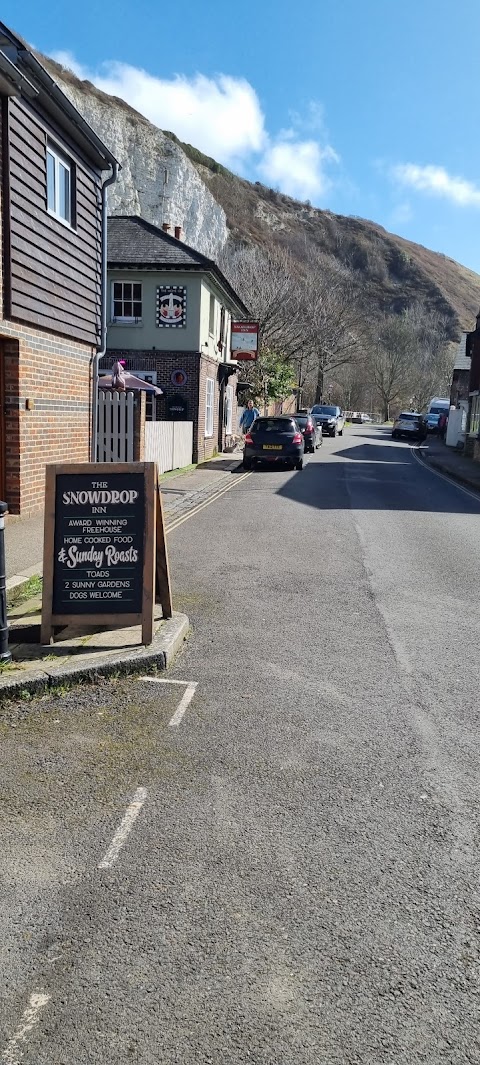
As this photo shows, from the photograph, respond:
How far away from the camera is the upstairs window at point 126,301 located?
876 inches

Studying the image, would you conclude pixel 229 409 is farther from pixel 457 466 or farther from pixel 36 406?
pixel 36 406

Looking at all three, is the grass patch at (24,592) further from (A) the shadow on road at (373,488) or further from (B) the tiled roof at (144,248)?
(B) the tiled roof at (144,248)

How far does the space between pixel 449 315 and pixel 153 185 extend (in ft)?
233

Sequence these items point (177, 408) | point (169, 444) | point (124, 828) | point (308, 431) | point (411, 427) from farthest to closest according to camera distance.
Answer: point (411, 427), point (308, 431), point (177, 408), point (169, 444), point (124, 828)

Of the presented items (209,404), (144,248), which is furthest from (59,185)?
(209,404)

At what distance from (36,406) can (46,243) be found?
7.53 ft

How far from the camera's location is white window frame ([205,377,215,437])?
23766 mm

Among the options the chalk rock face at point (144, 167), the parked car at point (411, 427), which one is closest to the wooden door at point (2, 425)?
the parked car at point (411, 427)

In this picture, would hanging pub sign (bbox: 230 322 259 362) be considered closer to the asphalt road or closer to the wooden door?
the wooden door

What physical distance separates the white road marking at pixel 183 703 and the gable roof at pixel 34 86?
7.26 metres

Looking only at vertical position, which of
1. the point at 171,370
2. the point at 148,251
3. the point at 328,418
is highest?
the point at 148,251

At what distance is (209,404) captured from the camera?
24.3 metres

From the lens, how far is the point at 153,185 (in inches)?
3211

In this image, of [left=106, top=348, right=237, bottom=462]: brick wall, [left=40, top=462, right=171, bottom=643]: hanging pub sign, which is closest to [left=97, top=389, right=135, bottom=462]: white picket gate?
[left=106, top=348, right=237, bottom=462]: brick wall
